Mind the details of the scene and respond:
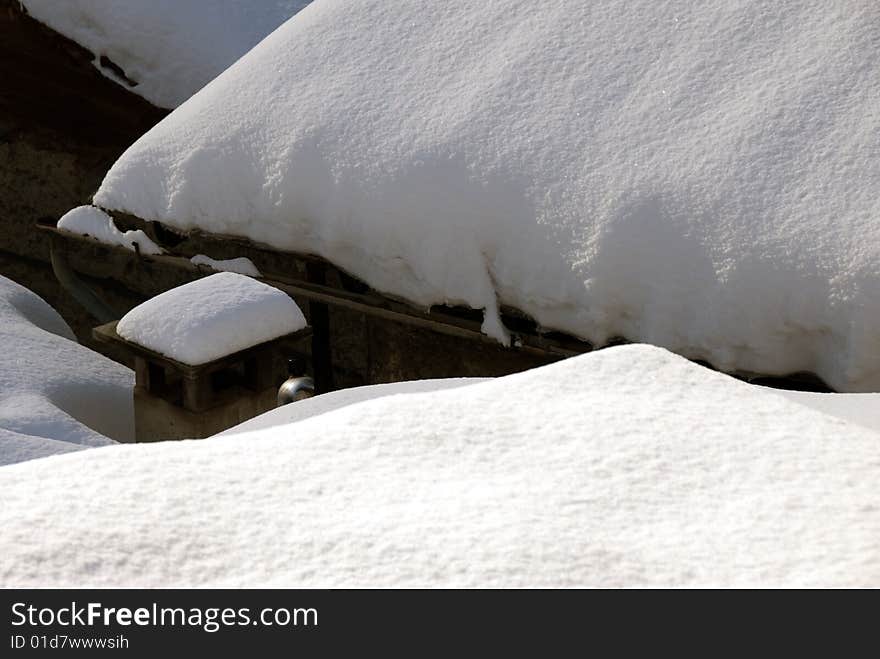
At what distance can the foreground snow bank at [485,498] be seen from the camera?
1.59 metres

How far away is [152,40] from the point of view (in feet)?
24.8

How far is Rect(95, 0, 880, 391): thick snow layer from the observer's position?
12.2ft

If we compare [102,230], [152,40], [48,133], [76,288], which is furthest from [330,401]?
[48,133]

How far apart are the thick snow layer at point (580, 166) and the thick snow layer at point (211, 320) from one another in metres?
0.27

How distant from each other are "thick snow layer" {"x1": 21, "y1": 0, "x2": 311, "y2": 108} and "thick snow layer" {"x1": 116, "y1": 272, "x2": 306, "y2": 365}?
3.16 metres

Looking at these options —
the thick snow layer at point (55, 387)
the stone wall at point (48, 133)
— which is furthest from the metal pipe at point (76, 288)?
the stone wall at point (48, 133)

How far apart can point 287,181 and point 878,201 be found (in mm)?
2204

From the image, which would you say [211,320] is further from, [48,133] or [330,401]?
[48,133]

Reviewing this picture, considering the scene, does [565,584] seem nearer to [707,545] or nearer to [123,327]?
[707,545]

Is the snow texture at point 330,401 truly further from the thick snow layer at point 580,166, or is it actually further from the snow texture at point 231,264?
the snow texture at point 231,264

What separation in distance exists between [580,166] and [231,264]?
1765mm

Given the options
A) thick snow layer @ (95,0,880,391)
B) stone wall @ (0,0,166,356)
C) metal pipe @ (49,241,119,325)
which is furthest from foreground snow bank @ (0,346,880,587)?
stone wall @ (0,0,166,356)

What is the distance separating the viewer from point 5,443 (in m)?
3.51
